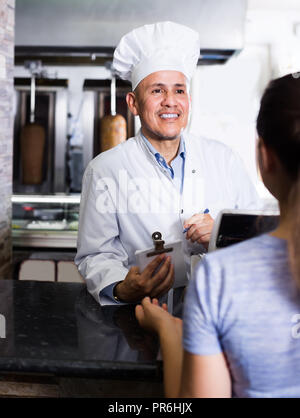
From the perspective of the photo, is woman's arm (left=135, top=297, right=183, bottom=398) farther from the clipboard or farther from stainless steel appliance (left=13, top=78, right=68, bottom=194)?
stainless steel appliance (left=13, top=78, right=68, bottom=194)

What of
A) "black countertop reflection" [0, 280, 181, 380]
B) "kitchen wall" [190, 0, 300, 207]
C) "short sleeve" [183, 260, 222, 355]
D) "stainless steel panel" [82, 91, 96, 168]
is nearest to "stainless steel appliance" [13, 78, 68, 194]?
"stainless steel panel" [82, 91, 96, 168]

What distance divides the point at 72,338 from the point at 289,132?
0.65 meters

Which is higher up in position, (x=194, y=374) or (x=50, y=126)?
(x=50, y=126)

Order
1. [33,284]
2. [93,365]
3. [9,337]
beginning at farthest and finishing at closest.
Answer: [33,284], [9,337], [93,365]

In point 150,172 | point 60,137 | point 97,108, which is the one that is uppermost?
point 97,108

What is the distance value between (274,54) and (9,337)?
394 cm

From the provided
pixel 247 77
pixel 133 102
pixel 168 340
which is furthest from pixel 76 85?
pixel 168 340

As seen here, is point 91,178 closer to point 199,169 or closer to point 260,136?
point 199,169

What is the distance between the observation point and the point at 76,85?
3.87 m

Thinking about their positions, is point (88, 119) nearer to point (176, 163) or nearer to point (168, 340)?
point (176, 163)

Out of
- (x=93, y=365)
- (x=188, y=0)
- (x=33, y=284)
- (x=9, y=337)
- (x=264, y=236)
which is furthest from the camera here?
(x=188, y=0)

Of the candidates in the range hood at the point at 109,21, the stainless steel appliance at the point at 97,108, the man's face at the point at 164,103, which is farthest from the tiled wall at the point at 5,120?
the stainless steel appliance at the point at 97,108

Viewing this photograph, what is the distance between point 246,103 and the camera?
4.25 metres
